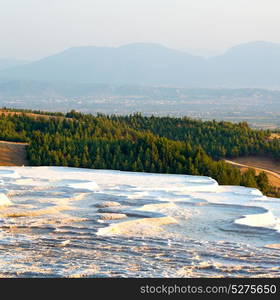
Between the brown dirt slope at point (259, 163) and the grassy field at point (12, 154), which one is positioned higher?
the grassy field at point (12, 154)

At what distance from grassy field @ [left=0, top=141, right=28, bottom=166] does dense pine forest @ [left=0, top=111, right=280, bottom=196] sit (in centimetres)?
49

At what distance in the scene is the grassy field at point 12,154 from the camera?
32.2m

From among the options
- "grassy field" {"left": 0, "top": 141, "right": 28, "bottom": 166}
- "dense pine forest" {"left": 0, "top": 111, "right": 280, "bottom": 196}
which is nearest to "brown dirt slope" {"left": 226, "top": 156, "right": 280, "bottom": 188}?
"dense pine forest" {"left": 0, "top": 111, "right": 280, "bottom": 196}

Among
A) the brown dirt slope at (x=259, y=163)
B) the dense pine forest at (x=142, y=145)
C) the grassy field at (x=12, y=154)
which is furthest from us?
the brown dirt slope at (x=259, y=163)

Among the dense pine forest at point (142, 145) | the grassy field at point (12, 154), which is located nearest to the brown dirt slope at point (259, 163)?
the dense pine forest at point (142, 145)

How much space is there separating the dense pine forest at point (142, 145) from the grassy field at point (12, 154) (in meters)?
0.49

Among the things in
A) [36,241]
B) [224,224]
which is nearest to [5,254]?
[36,241]

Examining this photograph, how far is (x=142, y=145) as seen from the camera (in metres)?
33.8

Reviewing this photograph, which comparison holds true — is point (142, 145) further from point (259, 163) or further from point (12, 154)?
point (259, 163)

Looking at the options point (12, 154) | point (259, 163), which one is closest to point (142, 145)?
point (12, 154)

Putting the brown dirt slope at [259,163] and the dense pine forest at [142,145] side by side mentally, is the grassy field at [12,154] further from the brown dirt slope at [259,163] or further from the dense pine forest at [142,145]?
the brown dirt slope at [259,163]

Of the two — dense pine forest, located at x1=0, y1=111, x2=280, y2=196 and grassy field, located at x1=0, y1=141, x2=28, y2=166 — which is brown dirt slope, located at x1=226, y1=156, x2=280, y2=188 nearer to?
dense pine forest, located at x1=0, y1=111, x2=280, y2=196

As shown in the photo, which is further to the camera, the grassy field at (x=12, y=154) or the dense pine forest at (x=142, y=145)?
the grassy field at (x=12, y=154)

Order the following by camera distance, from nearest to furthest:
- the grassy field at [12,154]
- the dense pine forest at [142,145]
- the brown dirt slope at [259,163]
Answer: the dense pine forest at [142,145]
the grassy field at [12,154]
the brown dirt slope at [259,163]
